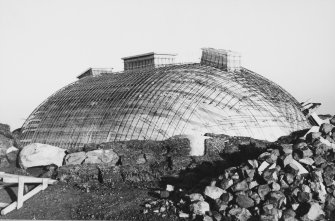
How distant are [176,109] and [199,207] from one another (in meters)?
14.9

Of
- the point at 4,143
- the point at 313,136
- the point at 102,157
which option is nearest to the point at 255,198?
the point at 313,136

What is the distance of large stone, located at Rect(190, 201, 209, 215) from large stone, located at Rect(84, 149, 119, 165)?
35.4 ft

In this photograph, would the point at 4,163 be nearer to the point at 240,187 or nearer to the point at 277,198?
the point at 240,187

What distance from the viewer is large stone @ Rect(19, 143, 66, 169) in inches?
1299

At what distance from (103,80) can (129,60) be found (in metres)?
4.62

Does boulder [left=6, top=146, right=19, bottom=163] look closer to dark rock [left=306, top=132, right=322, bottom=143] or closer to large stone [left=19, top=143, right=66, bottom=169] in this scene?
large stone [left=19, top=143, right=66, bottom=169]

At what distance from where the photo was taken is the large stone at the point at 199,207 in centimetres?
1911

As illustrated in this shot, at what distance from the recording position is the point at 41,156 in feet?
109

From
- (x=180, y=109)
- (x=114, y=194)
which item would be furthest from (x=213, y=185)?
(x=180, y=109)

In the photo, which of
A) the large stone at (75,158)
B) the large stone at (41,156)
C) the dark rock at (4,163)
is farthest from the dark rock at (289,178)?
the dark rock at (4,163)

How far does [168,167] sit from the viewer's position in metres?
26.4

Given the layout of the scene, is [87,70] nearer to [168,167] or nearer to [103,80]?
[103,80]

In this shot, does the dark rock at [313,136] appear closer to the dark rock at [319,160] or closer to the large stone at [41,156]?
the dark rock at [319,160]

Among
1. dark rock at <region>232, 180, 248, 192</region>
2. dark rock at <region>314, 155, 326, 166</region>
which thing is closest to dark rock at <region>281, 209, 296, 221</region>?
dark rock at <region>232, 180, 248, 192</region>
